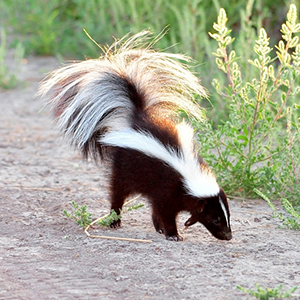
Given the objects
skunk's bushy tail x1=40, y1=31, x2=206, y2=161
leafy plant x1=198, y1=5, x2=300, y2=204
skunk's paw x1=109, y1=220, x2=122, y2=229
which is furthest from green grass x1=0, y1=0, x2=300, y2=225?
skunk's paw x1=109, y1=220, x2=122, y2=229

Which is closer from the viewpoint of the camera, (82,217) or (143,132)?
(143,132)

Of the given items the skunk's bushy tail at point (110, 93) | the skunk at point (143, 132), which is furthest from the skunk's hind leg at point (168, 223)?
the skunk's bushy tail at point (110, 93)

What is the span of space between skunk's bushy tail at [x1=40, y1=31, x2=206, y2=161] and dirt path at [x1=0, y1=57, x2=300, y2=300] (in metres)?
0.67

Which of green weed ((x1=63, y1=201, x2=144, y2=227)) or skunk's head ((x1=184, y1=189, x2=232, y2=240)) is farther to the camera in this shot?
green weed ((x1=63, y1=201, x2=144, y2=227))

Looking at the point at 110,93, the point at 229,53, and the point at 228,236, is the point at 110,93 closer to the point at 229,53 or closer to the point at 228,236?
the point at 228,236

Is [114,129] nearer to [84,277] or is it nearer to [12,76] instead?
[84,277]

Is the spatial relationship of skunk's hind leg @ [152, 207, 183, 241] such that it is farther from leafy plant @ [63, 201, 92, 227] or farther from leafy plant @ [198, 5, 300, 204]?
leafy plant @ [198, 5, 300, 204]

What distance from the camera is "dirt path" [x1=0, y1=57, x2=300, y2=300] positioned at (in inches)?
144

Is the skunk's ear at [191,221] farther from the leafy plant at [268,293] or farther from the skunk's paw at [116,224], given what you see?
the leafy plant at [268,293]

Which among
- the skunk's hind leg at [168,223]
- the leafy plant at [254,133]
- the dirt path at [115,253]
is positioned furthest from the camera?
the leafy plant at [254,133]

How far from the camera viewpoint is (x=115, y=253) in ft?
13.8

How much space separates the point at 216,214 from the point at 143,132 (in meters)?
0.77

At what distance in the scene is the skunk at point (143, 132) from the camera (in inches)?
177

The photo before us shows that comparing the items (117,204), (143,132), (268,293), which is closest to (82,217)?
(117,204)
